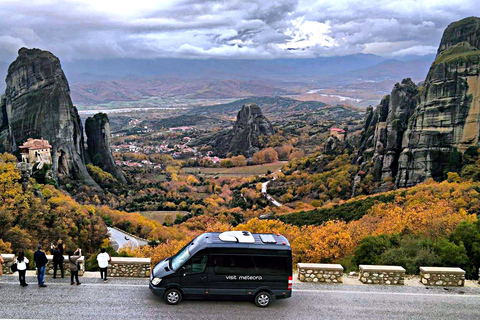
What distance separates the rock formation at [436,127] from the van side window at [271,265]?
4621cm

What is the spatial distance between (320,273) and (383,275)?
8.26 feet

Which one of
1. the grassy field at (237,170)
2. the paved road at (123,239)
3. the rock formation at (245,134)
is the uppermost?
the rock formation at (245,134)

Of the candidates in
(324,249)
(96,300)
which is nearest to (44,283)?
(96,300)

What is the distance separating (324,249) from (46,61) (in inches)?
2632

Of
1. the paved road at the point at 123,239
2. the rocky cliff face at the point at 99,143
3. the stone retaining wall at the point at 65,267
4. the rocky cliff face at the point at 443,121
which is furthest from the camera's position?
the rocky cliff face at the point at 99,143

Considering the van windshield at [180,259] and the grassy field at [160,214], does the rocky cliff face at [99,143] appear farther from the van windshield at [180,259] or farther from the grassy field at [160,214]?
the van windshield at [180,259]

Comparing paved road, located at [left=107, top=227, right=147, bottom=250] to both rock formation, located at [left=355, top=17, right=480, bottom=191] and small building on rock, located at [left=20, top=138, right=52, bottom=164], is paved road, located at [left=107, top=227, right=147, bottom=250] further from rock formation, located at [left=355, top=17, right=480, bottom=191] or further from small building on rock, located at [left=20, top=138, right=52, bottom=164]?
rock formation, located at [left=355, top=17, right=480, bottom=191]

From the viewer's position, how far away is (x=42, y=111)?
232 ft

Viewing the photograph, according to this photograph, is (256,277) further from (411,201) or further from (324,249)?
(411,201)

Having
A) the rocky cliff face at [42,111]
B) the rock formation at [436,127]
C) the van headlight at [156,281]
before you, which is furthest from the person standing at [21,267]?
the rocky cliff face at [42,111]

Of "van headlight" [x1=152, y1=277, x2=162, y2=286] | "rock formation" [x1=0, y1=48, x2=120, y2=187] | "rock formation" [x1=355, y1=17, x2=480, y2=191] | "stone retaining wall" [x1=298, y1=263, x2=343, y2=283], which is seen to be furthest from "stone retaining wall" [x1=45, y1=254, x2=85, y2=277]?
"rock formation" [x1=0, y1=48, x2=120, y2=187]

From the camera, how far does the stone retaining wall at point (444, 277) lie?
16.4 m

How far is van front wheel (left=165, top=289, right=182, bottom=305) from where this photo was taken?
14164mm

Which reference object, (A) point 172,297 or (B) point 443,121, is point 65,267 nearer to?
(A) point 172,297
